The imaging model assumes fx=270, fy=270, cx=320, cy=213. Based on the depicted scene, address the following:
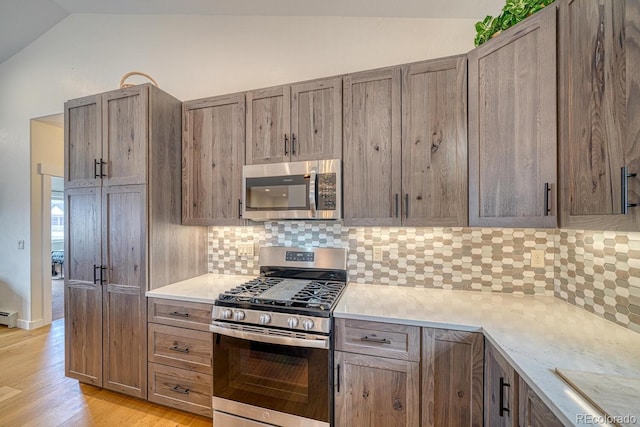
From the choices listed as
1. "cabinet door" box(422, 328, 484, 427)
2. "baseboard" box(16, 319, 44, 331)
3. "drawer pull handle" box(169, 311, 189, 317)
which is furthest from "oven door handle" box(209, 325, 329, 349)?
"baseboard" box(16, 319, 44, 331)

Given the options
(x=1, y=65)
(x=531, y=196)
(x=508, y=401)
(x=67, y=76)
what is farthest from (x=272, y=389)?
(x=1, y=65)

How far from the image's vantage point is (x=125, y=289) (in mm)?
2049

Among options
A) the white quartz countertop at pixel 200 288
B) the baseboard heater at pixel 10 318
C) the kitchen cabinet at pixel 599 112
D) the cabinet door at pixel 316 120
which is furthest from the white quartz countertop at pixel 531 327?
the baseboard heater at pixel 10 318

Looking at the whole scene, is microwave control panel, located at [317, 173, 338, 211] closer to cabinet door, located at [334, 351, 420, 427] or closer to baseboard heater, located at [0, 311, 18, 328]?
cabinet door, located at [334, 351, 420, 427]

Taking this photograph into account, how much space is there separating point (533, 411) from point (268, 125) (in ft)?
6.78

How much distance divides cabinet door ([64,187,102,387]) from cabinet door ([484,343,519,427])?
266cm

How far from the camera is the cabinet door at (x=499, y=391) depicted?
3.42ft

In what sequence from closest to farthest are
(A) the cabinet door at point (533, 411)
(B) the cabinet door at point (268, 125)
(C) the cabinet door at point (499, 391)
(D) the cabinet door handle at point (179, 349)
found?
(A) the cabinet door at point (533, 411) < (C) the cabinet door at point (499, 391) < (D) the cabinet door handle at point (179, 349) < (B) the cabinet door at point (268, 125)

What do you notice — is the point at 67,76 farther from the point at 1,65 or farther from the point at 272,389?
the point at 272,389

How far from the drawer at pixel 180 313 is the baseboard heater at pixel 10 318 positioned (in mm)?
3176

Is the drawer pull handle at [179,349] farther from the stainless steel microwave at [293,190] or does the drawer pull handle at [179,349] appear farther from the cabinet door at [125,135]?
the cabinet door at [125,135]

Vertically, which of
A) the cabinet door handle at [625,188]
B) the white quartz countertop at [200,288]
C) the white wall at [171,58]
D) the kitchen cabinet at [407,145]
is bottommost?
the white quartz countertop at [200,288]

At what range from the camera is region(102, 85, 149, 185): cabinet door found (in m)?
2.02

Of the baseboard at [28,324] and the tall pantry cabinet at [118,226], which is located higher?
the tall pantry cabinet at [118,226]
